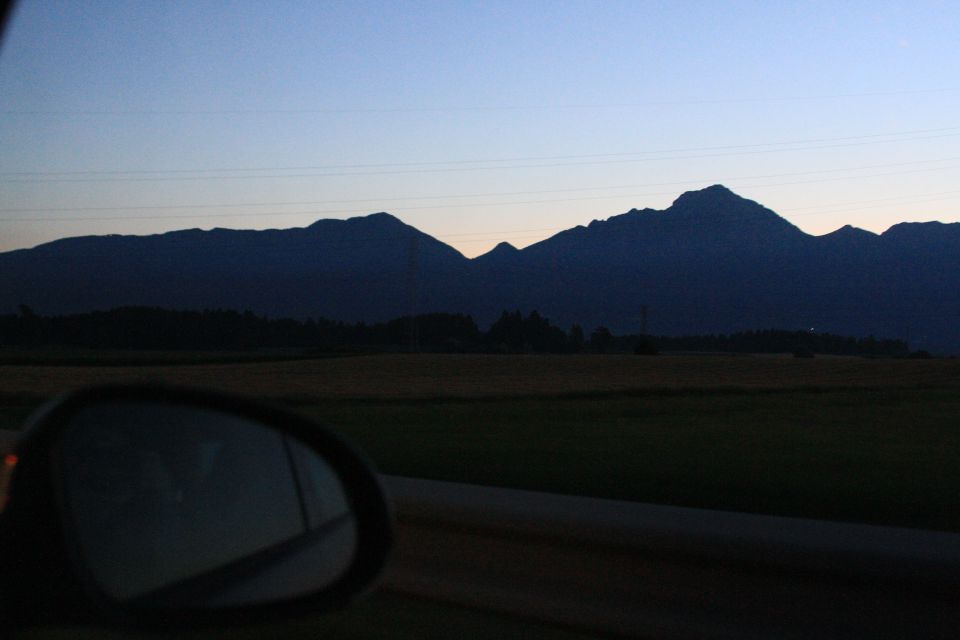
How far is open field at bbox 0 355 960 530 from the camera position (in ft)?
29.1

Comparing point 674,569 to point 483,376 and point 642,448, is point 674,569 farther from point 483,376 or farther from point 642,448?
point 483,376

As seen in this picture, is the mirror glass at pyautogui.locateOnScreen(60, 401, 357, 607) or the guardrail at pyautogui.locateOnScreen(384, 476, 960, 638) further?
the guardrail at pyautogui.locateOnScreen(384, 476, 960, 638)

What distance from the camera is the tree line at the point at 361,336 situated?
213ft

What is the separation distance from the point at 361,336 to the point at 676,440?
254 ft

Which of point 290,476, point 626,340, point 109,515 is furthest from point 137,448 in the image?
point 626,340

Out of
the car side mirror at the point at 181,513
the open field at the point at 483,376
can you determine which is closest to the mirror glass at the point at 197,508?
the car side mirror at the point at 181,513

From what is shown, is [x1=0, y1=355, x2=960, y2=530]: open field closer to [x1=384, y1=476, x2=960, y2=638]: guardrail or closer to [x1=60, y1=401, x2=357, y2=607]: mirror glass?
[x1=60, y1=401, x2=357, y2=607]: mirror glass

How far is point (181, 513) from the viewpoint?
271 centimetres

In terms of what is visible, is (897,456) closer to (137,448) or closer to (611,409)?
(611,409)

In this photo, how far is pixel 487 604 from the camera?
16.6 ft

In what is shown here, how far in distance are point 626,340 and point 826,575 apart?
92393mm

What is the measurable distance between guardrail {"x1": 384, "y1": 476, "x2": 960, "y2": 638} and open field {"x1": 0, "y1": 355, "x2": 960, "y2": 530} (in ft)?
5.50

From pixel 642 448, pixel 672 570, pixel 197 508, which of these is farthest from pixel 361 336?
pixel 197 508

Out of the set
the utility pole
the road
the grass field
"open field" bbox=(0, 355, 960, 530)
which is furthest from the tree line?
the road
